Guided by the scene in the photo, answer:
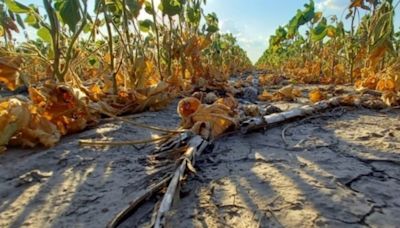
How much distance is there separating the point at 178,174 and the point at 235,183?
202mm

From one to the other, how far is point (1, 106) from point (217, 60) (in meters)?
5.81

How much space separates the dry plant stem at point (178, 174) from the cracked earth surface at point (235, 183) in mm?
37

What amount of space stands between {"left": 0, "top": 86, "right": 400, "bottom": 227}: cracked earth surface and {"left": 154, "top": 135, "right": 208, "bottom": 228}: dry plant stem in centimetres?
4

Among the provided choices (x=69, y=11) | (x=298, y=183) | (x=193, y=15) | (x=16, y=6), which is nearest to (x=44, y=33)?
(x=16, y=6)

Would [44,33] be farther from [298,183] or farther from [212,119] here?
[298,183]

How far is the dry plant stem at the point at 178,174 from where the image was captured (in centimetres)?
99

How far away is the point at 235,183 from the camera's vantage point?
1273 millimetres

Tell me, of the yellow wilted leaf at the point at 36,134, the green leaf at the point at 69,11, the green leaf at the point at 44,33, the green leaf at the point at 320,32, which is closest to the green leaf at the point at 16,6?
the green leaf at the point at 44,33

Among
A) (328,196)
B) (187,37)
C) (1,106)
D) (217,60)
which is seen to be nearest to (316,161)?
(328,196)

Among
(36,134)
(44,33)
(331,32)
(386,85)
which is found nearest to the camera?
(36,134)

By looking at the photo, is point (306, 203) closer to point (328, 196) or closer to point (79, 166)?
point (328, 196)

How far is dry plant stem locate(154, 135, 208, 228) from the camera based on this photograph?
0.99 m

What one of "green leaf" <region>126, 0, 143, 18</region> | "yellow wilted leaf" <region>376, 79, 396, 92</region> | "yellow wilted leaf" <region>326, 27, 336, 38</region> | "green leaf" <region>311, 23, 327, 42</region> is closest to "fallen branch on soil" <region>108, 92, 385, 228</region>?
"yellow wilted leaf" <region>376, 79, 396, 92</region>

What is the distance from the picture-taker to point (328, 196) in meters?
1.13
